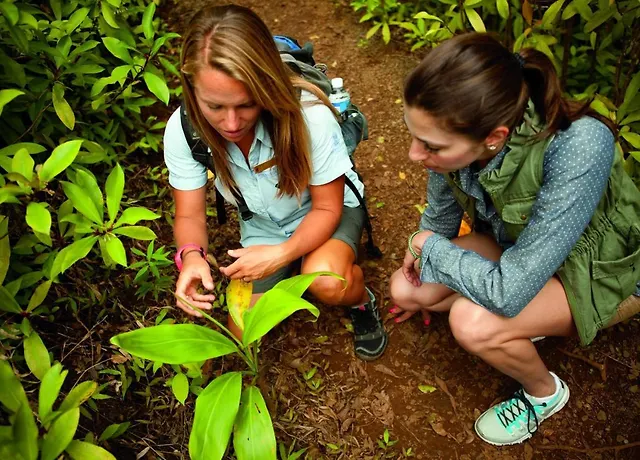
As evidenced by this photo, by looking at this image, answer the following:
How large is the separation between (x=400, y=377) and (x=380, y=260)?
25.4 inches

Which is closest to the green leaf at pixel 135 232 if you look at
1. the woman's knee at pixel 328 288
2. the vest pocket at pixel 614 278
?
the woman's knee at pixel 328 288

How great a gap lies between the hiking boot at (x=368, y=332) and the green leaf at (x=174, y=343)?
3.32ft

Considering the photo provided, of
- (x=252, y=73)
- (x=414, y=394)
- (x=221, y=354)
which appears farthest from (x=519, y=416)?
(x=252, y=73)

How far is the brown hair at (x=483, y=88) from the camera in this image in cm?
147

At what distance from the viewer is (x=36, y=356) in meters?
1.73

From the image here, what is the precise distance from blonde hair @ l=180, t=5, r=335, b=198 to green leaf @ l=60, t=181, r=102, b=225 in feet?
1.45

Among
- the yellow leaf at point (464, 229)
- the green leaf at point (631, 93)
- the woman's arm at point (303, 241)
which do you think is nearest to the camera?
the woman's arm at point (303, 241)

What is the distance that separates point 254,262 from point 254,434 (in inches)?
26.2

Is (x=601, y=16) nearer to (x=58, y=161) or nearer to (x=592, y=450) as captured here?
(x=592, y=450)

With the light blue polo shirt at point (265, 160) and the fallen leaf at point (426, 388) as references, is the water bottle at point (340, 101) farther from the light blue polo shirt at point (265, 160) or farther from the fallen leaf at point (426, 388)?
the fallen leaf at point (426, 388)

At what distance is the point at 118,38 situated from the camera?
8.44ft

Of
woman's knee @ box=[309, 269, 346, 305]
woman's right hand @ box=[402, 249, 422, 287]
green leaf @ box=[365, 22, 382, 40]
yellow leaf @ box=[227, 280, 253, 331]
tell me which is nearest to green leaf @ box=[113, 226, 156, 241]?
yellow leaf @ box=[227, 280, 253, 331]

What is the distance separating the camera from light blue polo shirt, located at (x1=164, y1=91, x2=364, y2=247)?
192 cm

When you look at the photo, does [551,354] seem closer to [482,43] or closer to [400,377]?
[400,377]
